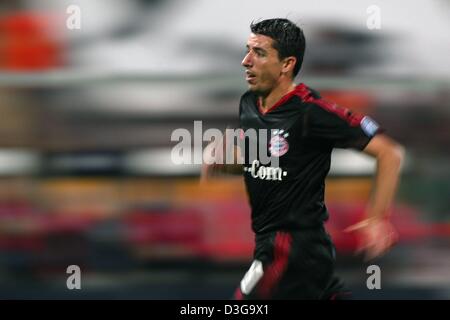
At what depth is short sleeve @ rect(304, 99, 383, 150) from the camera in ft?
11.1

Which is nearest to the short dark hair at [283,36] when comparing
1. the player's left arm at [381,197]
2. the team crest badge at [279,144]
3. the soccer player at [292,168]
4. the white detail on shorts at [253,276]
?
the soccer player at [292,168]

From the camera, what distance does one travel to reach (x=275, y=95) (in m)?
3.44

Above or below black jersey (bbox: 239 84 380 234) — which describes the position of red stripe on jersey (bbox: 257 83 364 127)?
above

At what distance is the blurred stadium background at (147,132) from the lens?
16.6 ft

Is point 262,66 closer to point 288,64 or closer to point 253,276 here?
point 288,64

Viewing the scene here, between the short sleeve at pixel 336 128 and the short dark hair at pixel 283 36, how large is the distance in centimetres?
20

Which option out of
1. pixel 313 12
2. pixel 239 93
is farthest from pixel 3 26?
pixel 313 12

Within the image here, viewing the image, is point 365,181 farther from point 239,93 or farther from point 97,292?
point 97,292

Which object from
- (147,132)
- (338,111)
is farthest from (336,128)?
(147,132)

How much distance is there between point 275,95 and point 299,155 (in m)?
0.24

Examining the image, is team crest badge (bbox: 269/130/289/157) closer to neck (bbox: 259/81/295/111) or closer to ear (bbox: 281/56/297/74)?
neck (bbox: 259/81/295/111)

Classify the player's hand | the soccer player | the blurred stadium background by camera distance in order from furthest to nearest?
the blurred stadium background < the soccer player < the player's hand

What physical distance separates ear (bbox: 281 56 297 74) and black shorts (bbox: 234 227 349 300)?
1.90 feet

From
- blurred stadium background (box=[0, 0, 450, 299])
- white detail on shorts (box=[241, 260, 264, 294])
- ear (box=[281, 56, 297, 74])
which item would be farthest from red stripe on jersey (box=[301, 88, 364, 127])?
blurred stadium background (box=[0, 0, 450, 299])
